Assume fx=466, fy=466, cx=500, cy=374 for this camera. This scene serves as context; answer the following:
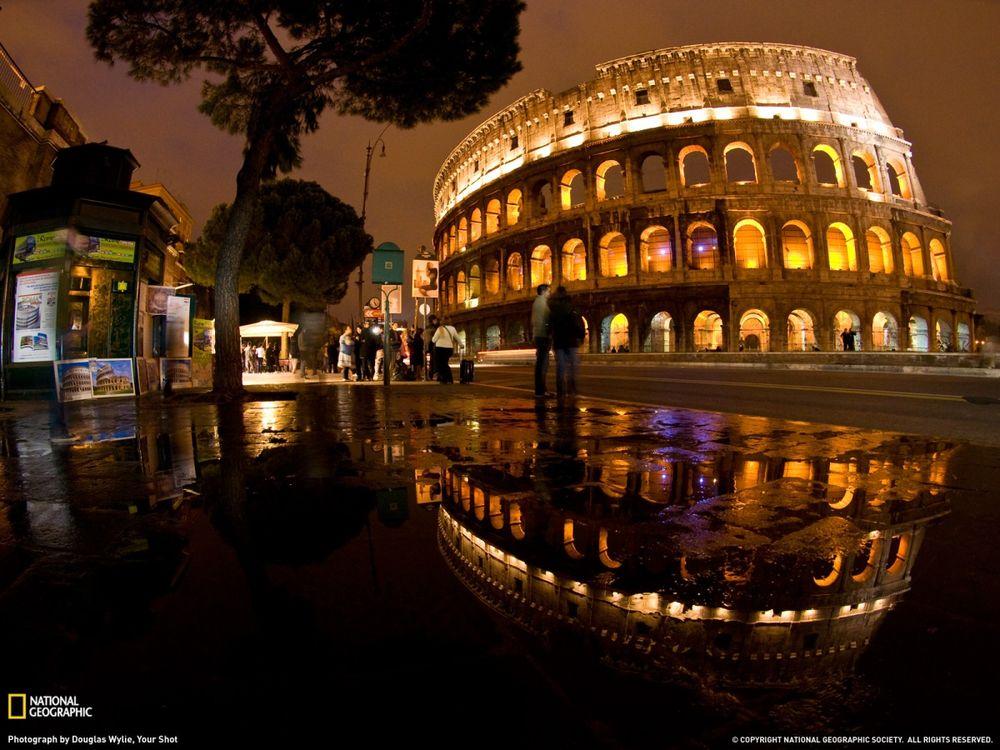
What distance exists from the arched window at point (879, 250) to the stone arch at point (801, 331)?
559 cm

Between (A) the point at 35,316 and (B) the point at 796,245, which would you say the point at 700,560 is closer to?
(A) the point at 35,316

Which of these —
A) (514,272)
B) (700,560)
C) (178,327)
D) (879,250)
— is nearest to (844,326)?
(879,250)

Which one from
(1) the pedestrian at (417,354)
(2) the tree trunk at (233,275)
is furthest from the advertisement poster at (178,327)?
(1) the pedestrian at (417,354)

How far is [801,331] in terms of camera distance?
102ft

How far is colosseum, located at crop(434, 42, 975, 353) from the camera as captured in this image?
30156mm

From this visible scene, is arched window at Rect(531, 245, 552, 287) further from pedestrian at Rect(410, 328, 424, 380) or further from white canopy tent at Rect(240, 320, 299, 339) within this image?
pedestrian at Rect(410, 328, 424, 380)

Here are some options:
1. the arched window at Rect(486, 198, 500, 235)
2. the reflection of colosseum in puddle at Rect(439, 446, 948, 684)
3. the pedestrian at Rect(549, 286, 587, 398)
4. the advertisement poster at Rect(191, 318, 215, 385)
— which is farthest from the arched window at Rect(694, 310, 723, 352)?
the reflection of colosseum in puddle at Rect(439, 446, 948, 684)

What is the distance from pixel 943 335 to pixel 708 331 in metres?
18.4

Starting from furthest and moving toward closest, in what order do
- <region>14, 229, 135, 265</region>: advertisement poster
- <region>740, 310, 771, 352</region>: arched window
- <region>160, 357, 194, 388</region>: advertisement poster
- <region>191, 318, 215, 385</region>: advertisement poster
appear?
<region>740, 310, 771, 352</region>: arched window
<region>191, 318, 215, 385</region>: advertisement poster
<region>160, 357, 194, 388</region>: advertisement poster
<region>14, 229, 135, 265</region>: advertisement poster

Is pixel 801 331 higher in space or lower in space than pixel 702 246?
lower

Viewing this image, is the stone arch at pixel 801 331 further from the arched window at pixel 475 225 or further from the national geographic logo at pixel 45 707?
the national geographic logo at pixel 45 707

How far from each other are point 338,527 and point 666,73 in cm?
3986

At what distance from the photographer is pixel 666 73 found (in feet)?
107

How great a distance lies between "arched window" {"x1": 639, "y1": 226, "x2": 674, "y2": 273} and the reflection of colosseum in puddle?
106 ft
